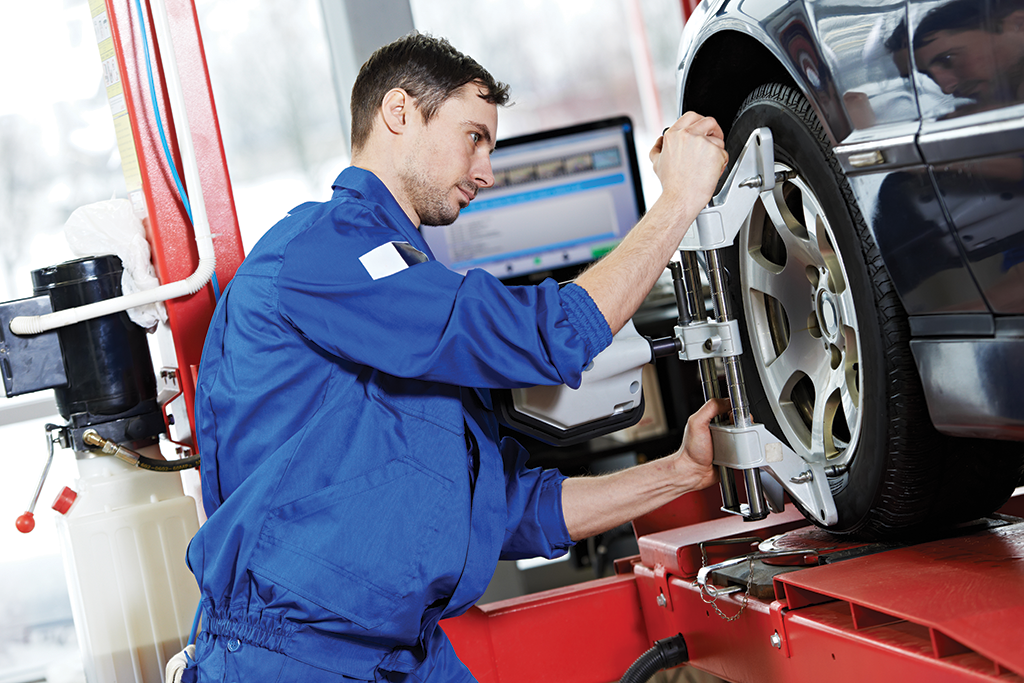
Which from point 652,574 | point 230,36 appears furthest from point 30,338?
point 230,36

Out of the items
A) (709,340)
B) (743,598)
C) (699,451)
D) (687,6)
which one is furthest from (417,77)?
(687,6)

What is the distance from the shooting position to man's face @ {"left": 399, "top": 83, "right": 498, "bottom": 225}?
5.04 feet

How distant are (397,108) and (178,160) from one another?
767mm

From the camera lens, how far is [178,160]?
205 cm

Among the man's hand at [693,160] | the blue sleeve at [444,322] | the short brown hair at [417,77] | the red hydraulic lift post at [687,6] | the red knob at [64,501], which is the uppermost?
the red hydraulic lift post at [687,6]

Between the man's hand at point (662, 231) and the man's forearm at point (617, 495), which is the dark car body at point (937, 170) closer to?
the man's hand at point (662, 231)

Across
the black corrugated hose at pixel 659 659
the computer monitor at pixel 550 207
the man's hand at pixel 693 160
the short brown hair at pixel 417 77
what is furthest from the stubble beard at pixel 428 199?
the computer monitor at pixel 550 207

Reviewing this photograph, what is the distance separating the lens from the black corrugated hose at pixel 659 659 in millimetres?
1705

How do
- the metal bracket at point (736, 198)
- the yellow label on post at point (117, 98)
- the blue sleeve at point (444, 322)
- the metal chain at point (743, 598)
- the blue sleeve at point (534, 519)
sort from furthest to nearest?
the yellow label on post at point (117, 98)
the blue sleeve at point (534, 519)
the metal chain at point (743, 598)
the metal bracket at point (736, 198)
the blue sleeve at point (444, 322)

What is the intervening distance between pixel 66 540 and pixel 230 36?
120 inches

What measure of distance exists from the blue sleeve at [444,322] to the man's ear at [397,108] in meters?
0.33

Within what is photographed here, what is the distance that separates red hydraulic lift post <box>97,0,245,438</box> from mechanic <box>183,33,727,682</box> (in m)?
0.62

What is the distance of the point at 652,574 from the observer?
6.08ft

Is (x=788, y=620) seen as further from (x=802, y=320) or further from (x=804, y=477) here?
(x=802, y=320)
